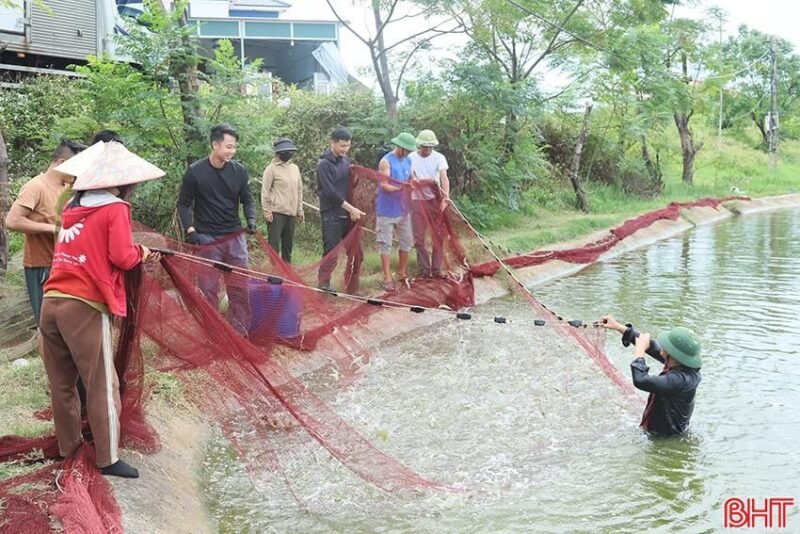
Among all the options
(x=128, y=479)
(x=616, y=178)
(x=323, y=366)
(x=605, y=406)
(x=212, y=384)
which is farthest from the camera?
(x=616, y=178)

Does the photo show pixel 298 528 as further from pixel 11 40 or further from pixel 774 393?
pixel 11 40

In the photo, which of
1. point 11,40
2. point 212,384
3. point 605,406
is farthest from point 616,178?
point 212,384

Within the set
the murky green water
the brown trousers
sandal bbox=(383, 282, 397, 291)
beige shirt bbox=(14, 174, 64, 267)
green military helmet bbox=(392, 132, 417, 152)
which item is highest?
green military helmet bbox=(392, 132, 417, 152)

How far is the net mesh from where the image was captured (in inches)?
151

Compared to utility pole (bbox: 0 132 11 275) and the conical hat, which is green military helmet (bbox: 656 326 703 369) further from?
utility pole (bbox: 0 132 11 275)

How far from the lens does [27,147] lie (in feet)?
40.6

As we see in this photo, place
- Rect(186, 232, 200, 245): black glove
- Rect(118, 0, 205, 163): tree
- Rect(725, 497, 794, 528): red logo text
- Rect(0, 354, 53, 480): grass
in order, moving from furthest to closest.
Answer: Rect(118, 0, 205, 163): tree, Rect(186, 232, 200, 245): black glove, Rect(725, 497, 794, 528): red logo text, Rect(0, 354, 53, 480): grass

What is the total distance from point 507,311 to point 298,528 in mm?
5454

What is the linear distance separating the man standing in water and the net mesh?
613mm

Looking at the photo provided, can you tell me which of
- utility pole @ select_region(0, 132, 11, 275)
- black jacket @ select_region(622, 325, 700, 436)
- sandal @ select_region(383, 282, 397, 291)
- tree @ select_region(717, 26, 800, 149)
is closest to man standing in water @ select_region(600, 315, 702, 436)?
black jacket @ select_region(622, 325, 700, 436)

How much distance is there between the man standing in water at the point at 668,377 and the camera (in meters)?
5.19

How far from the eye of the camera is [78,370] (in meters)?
3.93

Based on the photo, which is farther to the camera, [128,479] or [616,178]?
[616,178]

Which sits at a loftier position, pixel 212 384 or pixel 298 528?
pixel 212 384
